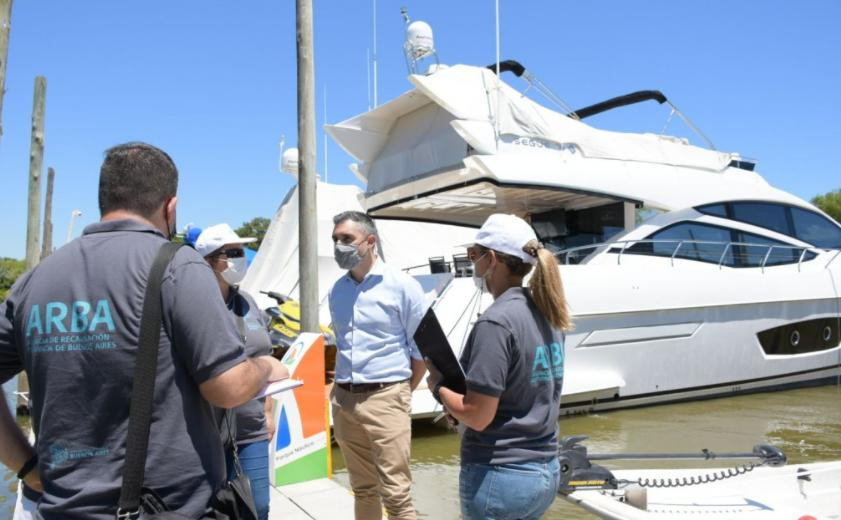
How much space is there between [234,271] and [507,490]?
174 cm

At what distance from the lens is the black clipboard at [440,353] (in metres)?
2.40

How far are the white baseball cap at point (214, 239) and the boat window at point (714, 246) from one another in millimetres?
7812

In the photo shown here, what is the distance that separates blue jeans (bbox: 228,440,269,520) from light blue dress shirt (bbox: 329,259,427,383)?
0.52 metres

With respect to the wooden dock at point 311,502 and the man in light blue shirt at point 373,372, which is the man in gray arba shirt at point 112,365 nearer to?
the man in light blue shirt at point 373,372

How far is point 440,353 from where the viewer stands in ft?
8.30

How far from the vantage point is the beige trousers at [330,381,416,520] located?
309cm

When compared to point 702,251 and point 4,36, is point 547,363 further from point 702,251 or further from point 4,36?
point 702,251

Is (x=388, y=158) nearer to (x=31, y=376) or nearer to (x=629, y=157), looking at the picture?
(x=629, y=157)

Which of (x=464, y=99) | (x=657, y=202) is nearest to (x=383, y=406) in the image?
(x=464, y=99)

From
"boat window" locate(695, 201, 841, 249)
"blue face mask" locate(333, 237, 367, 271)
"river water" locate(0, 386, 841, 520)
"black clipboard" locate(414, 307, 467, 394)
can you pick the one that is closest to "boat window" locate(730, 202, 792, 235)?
"boat window" locate(695, 201, 841, 249)

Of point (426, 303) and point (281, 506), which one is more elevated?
point (426, 303)

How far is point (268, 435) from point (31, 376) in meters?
1.72

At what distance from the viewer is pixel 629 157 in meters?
11.1

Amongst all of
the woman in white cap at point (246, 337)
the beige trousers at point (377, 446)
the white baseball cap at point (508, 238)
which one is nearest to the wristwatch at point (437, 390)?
the white baseball cap at point (508, 238)
